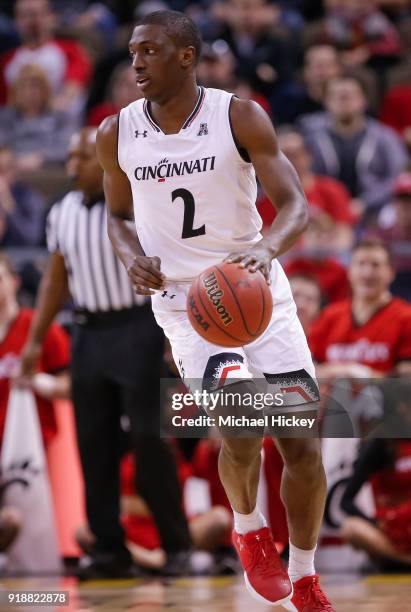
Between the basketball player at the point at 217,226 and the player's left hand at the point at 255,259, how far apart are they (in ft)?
0.64

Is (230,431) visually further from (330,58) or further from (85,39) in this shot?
(85,39)

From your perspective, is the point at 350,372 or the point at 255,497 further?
the point at 350,372

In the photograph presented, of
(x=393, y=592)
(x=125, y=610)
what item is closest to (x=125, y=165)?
(x=125, y=610)

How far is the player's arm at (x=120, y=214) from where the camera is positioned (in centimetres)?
448

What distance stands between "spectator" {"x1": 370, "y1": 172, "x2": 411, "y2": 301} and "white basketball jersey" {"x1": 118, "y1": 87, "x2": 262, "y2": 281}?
318 centimetres

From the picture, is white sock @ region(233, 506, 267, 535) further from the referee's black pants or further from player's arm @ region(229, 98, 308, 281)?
the referee's black pants

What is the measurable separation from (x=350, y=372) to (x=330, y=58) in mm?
4831

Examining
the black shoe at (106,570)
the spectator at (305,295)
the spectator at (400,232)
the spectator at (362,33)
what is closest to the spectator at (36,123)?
the spectator at (362,33)

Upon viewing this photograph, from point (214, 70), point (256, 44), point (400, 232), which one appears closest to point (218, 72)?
point (214, 70)

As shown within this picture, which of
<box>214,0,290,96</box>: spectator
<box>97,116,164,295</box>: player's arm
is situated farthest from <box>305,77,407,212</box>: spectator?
<box>97,116,164,295</box>: player's arm

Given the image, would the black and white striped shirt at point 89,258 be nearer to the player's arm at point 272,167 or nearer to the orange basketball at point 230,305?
the player's arm at point 272,167

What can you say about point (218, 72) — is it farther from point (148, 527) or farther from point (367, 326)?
point (148, 527)

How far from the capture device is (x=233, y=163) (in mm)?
4617

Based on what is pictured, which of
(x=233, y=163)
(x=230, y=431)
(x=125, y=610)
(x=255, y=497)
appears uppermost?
(x=233, y=163)
